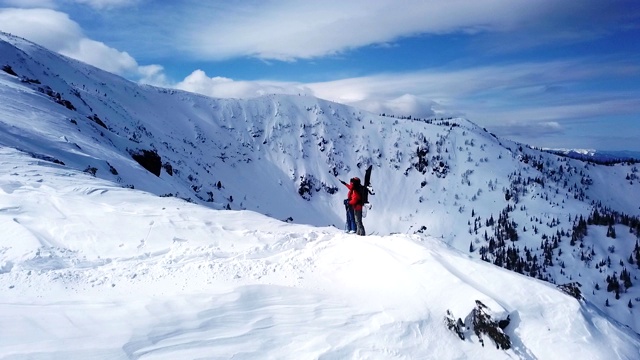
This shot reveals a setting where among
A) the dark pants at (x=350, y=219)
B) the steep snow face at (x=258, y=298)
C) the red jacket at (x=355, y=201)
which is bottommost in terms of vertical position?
the steep snow face at (x=258, y=298)

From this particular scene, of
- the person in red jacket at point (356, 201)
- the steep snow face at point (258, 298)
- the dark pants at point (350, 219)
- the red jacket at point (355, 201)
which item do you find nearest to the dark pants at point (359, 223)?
the person in red jacket at point (356, 201)

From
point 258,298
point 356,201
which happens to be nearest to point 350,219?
point 356,201

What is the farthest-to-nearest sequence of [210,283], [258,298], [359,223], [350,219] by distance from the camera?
[350,219], [359,223], [210,283], [258,298]

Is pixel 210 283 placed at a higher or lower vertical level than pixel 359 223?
lower

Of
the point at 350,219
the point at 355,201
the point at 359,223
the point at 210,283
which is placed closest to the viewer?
the point at 210,283

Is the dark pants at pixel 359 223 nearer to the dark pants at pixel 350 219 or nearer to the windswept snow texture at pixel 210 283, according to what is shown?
the dark pants at pixel 350 219

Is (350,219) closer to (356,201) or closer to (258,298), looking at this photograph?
(356,201)

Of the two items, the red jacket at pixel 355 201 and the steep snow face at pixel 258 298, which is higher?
the red jacket at pixel 355 201

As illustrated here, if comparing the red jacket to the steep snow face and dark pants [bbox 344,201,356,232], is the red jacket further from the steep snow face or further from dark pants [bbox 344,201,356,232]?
the steep snow face

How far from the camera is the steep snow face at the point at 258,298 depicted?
208 inches

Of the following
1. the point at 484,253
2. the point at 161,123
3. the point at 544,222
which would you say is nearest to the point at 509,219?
the point at 544,222

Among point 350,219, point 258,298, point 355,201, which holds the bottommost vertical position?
point 258,298

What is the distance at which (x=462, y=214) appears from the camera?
229 feet

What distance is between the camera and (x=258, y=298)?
6.52m
